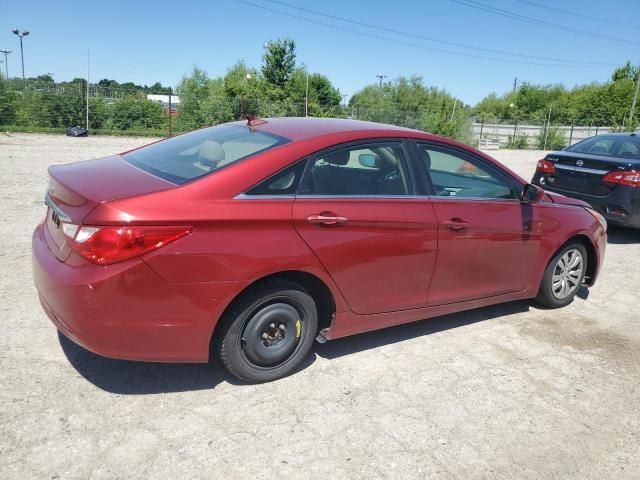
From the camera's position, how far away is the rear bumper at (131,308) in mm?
2568

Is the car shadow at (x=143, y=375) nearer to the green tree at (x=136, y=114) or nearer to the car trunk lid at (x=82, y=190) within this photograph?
the car trunk lid at (x=82, y=190)

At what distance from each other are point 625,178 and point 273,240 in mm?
6100

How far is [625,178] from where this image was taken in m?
7.03

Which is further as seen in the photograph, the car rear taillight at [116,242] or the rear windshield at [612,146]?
the rear windshield at [612,146]

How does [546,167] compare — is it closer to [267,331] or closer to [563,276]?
[563,276]

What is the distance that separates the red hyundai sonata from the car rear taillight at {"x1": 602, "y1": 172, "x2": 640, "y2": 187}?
347cm

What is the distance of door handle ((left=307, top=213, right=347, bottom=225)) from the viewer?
10.0 ft

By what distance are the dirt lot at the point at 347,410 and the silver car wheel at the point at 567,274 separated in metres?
0.61

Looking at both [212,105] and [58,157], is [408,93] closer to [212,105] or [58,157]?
[212,105]

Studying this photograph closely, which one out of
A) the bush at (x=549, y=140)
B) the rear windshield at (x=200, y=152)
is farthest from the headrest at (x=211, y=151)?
the bush at (x=549, y=140)

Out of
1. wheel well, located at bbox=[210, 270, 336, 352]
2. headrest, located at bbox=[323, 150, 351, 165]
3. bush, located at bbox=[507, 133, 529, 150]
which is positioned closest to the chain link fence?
bush, located at bbox=[507, 133, 529, 150]

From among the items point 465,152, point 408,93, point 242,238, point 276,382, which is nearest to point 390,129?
point 465,152

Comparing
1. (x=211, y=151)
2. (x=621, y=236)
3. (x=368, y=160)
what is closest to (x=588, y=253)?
(x=368, y=160)

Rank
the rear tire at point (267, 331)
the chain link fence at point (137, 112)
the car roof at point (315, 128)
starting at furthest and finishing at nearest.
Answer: the chain link fence at point (137, 112), the car roof at point (315, 128), the rear tire at point (267, 331)
